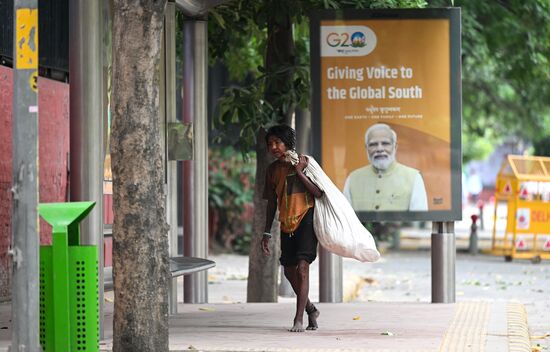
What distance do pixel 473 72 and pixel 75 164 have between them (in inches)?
831

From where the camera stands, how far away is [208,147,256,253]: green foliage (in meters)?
25.1

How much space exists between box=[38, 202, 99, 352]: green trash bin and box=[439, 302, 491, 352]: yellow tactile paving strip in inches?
108

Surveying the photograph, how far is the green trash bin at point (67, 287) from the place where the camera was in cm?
630

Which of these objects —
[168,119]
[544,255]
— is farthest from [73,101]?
[544,255]

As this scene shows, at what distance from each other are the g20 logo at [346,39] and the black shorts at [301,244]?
117 inches

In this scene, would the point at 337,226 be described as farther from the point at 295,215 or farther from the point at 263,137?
the point at 263,137

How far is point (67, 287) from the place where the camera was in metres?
6.36

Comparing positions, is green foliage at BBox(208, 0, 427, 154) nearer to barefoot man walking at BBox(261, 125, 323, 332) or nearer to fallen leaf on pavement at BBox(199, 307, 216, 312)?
fallen leaf on pavement at BBox(199, 307, 216, 312)

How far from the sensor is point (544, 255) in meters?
21.8

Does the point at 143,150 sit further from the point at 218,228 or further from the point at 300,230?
the point at 218,228

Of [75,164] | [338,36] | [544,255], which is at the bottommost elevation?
[544,255]

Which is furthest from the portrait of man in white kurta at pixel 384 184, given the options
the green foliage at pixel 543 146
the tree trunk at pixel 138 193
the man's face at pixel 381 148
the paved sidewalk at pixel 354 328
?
the green foliage at pixel 543 146

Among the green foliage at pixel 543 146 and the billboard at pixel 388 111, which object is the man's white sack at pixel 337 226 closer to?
the billboard at pixel 388 111

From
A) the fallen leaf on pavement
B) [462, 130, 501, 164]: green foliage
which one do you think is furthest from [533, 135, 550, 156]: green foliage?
the fallen leaf on pavement
